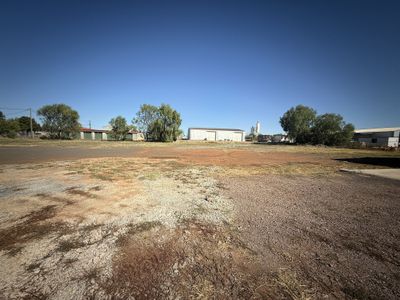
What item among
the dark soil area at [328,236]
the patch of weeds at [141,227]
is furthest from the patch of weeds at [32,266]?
the dark soil area at [328,236]

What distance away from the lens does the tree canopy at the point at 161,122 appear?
6044 cm

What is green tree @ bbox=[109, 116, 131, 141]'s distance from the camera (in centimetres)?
6556

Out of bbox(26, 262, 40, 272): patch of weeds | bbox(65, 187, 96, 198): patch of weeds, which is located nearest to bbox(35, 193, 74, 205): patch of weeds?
bbox(65, 187, 96, 198): patch of weeds

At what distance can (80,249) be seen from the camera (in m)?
2.98

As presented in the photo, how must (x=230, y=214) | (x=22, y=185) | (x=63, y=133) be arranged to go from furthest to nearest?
(x=63, y=133) → (x=22, y=185) → (x=230, y=214)

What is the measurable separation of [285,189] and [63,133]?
73607mm

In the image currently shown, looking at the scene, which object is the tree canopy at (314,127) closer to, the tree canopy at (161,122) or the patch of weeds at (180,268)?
the tree canopy at (161,122)

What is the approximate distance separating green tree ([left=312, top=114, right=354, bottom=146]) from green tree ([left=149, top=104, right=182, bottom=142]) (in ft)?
141

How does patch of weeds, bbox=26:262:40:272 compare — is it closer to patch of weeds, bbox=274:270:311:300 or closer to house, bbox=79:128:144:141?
patch of weeds, bbox=274:270:311:300

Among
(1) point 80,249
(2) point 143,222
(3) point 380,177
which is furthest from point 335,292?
(3) point 380,177

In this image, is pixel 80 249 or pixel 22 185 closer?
pixel 80 249

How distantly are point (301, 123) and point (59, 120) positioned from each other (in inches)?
3152

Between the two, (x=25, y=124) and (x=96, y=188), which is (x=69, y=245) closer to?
(x=96, y=188)

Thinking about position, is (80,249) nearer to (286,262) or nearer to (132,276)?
(132,276)
